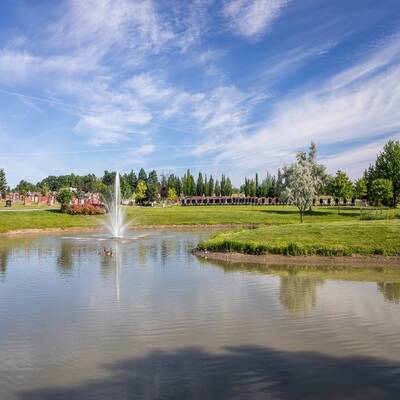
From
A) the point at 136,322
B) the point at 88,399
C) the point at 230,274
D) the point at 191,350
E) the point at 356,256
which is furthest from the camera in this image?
the point at 356,256

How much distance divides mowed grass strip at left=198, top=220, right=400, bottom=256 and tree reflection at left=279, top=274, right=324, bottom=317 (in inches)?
253

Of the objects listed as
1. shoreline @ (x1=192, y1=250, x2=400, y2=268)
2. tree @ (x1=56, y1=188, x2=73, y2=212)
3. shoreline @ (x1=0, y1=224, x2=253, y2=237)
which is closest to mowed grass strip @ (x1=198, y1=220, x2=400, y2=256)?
shoreline @ (x1=192, y1=250, x2=400, y2=268)

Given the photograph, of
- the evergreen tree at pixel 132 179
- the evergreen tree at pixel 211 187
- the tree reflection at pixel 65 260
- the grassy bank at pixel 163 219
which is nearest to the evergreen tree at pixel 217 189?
the evergreen tree at pixel 211 187

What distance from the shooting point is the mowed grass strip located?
2941 centimetres

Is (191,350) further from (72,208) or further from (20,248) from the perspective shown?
(72,208)

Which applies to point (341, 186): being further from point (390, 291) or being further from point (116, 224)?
point (390, 291)

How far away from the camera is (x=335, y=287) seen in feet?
68.0

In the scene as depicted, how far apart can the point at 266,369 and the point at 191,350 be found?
2367 mm

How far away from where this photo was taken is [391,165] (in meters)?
83.9

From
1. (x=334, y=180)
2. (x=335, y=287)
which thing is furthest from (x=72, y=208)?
(x=335, y=287)

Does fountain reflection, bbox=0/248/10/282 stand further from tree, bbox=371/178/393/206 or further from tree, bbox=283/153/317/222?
tree, bbox=371/178/393/206

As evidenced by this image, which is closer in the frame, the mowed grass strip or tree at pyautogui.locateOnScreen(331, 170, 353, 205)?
the mowed grass strip

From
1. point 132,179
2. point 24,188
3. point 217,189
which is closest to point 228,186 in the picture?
point 217,189

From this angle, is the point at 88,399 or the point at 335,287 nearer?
the point at 88,399
